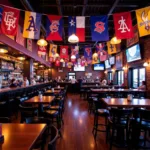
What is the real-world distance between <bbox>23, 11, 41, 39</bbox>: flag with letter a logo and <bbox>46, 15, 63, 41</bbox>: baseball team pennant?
0.43 m

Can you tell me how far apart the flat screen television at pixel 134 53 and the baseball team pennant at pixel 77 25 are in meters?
4.33

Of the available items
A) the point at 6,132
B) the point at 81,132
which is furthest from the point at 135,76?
the point at 6,132

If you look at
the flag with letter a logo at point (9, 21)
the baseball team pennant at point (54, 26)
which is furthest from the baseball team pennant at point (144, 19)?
the flag with letter a logo at point (9, 21)

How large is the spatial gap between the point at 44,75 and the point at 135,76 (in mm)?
14259

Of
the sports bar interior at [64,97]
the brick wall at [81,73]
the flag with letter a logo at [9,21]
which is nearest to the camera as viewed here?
the sports bar interior at [64,97]

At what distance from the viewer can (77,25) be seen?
623 centimetres

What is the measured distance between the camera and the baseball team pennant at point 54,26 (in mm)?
6074

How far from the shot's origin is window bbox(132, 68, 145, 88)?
985cm

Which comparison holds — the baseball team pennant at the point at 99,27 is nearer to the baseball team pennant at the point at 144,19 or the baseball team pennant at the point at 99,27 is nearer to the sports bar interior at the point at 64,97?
the sports bar interior at the point at 64,97

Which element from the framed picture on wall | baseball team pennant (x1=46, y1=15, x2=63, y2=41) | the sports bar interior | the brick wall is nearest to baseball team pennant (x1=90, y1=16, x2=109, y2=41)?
the sports bar interior

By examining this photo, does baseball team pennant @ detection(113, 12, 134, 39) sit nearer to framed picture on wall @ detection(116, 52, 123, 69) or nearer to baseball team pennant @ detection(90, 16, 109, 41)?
baseball team pennant @ detection(90, 16, 109, 41)

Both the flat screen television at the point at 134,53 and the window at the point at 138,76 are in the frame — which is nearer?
the flat screen television at the point at 134,53

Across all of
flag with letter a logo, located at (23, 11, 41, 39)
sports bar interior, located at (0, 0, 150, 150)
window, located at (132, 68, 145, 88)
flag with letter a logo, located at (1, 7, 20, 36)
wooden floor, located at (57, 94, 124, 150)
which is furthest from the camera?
window, located at (132, 68, 145, 88)

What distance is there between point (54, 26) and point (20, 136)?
16.3 feet
